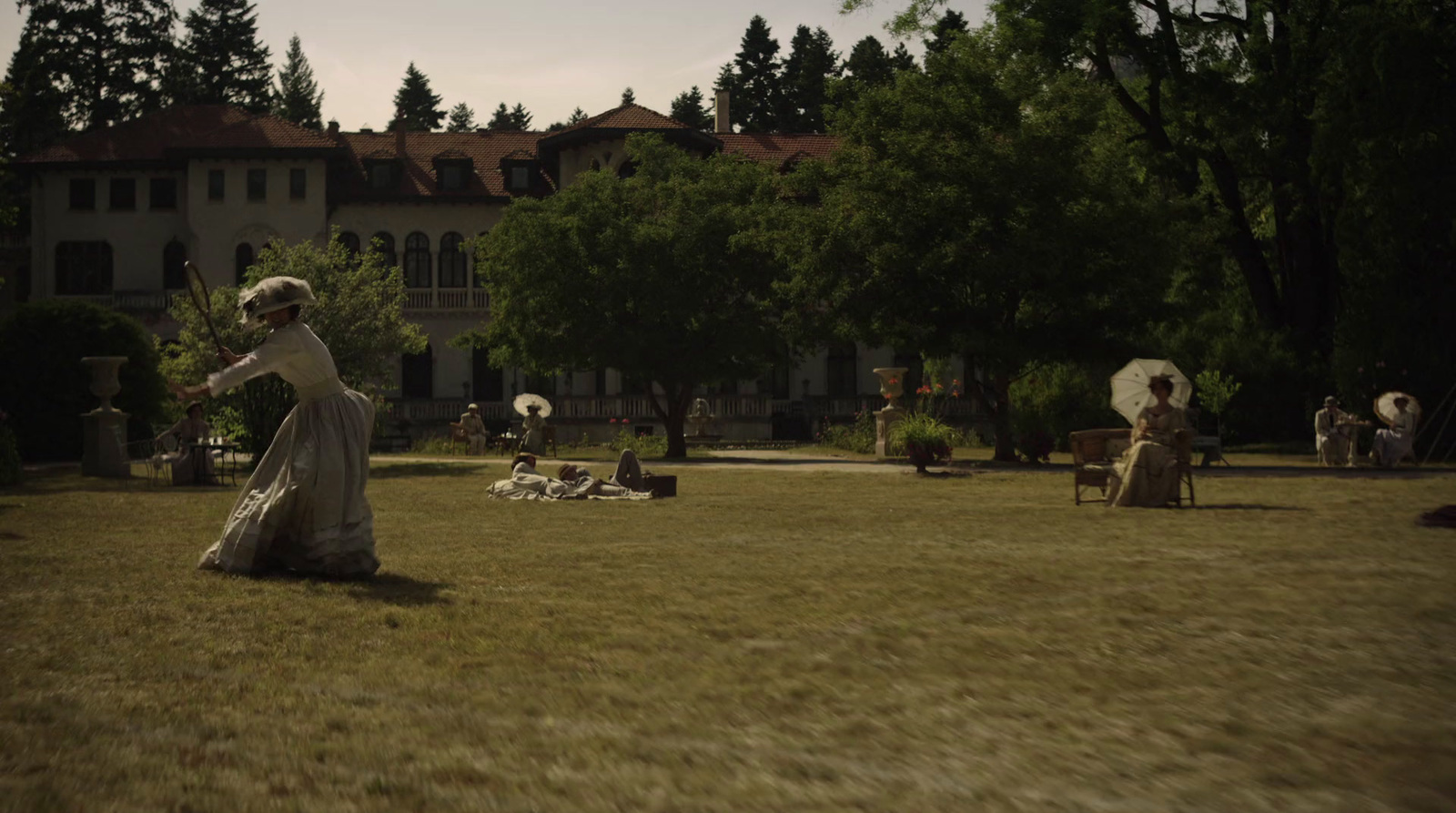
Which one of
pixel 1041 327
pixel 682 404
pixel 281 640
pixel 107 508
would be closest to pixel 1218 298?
pixel 1041 327

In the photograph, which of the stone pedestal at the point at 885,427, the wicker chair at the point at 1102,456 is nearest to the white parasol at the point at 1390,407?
the wicker chair at the point at 1102,456

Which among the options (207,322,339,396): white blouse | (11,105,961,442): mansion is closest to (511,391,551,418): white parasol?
(11,105,961,442): mansion

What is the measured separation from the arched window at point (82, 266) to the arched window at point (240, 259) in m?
5.64

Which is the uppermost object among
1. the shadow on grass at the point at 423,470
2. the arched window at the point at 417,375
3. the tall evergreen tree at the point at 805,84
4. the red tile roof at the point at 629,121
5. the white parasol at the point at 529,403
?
the tall evergreen tree at the point at 805,84

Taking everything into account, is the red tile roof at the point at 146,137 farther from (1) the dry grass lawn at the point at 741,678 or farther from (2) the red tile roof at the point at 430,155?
(1) the dry grass lawn at the point at 741,678

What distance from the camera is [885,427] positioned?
3391 centimetres

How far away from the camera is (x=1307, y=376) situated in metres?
35.9

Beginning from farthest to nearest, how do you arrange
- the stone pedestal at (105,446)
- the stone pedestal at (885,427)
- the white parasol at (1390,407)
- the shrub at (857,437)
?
1. the shrub at (857,437)
2. the stone pedestal at (885,427)
3. the white parasol at (1390,407)
4. the stone pedestal at (105,446)

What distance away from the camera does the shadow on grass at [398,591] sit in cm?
879

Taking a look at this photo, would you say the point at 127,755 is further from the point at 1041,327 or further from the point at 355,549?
the point at 1041,327

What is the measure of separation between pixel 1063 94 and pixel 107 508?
20560 millimetres

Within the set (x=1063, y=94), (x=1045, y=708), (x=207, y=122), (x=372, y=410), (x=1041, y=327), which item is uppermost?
(x=207, y=122)

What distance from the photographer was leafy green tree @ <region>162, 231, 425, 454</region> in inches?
1198

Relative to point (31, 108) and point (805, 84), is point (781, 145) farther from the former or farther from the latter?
point (31, 108)
